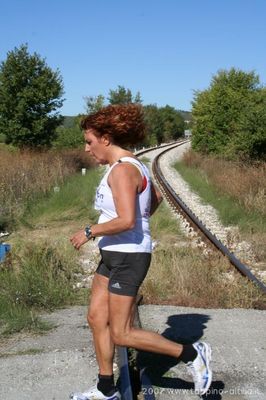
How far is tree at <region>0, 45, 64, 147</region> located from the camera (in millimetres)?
26297

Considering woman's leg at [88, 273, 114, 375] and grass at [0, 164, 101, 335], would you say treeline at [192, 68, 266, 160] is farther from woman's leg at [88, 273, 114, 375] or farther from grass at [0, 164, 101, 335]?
woman's leg at [88, 273, 114, 375]

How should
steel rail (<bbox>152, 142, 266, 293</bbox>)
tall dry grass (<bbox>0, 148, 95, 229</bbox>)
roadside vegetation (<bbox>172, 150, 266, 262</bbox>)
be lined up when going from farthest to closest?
tall dry grass (<bbox>0, 148, 95, 229</bbox>), roadside vegetation (<bbox>172, 150, 266, 262</bbox>), steel rail (<bbox>152, 142, 266, 293</bbox>)

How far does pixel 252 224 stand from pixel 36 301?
21.5 ft

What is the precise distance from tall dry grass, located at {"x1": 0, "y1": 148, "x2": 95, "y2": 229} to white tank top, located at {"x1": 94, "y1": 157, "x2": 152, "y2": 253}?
9204 millimetres

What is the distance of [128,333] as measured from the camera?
3.48 metres

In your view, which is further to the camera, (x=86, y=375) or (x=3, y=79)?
(x=3, y=79)

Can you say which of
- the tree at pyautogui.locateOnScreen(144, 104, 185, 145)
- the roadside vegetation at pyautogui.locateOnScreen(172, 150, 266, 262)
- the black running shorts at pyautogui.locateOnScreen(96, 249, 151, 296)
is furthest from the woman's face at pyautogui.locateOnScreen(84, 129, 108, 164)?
the tree at pyautogui.locateOnScreen(144, 104, 185, 145)

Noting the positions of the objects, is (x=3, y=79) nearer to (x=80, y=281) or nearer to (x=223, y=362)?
(x=80, y=281)

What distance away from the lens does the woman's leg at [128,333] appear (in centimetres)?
342

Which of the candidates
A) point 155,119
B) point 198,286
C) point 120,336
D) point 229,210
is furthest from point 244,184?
point 155,119

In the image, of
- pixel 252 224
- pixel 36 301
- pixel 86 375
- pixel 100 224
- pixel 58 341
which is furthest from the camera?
pixel 252 224

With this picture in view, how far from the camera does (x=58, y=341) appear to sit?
15.2 feet

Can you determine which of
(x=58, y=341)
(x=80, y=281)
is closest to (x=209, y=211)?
(x=80, y=281)

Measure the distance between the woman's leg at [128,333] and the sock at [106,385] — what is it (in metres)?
0.27
